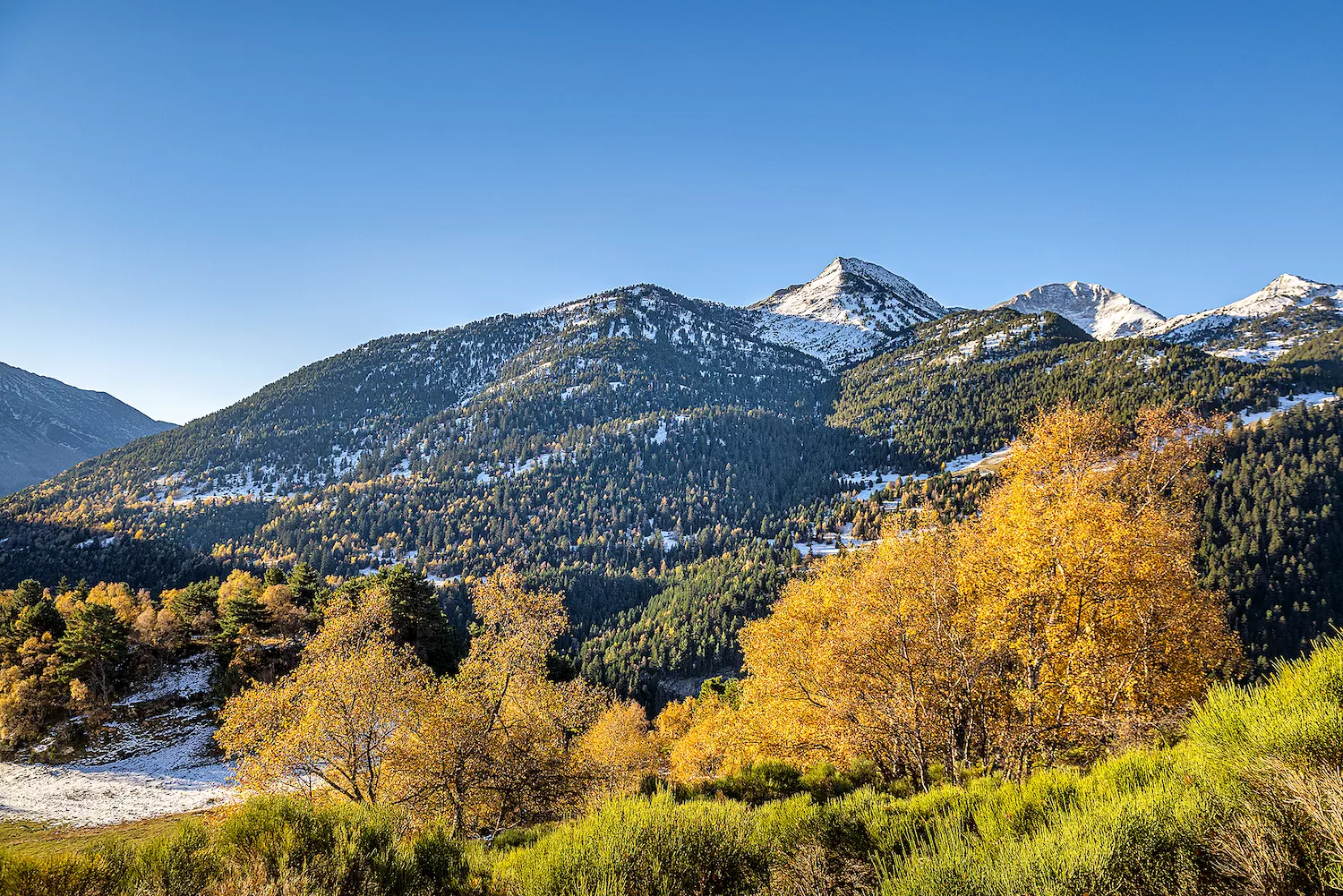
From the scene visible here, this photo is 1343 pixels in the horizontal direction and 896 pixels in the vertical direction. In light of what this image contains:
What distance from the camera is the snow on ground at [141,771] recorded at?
40688 millimetres

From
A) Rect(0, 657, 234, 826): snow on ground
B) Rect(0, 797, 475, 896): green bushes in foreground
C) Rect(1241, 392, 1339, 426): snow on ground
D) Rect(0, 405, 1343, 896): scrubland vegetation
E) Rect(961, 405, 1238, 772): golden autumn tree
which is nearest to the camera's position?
Rect(0, 405, 1343, 896): scrubland vegetation

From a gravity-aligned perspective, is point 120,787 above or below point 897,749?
below

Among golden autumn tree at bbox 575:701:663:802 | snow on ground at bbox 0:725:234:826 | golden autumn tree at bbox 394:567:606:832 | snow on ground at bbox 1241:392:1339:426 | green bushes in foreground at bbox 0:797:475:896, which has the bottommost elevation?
golden autumn tree at bbox 575:701:663:802

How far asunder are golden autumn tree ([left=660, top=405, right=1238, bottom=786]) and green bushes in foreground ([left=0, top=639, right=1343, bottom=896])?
7074 mm

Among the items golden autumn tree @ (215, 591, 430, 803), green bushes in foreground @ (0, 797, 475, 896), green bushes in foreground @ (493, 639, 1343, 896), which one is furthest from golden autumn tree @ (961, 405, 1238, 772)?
golden autumn tree @ (215, 591, 430, 803)

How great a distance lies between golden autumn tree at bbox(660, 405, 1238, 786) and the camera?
47.9 feet

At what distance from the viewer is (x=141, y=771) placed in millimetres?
47188

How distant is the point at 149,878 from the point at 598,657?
14481cm

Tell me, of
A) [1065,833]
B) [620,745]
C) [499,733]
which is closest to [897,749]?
[1065,833]

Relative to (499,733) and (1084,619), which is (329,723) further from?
(1084,619)

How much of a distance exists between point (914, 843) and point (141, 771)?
69141 millimetres

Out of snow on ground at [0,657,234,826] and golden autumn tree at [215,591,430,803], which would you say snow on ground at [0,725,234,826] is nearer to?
snow on ground at [0,657,234,826]

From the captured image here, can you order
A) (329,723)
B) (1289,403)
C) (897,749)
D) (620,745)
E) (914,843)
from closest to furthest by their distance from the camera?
(914,843), (897,749), (329,723), (620,745), (1289,403)

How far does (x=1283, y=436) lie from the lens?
162 m
